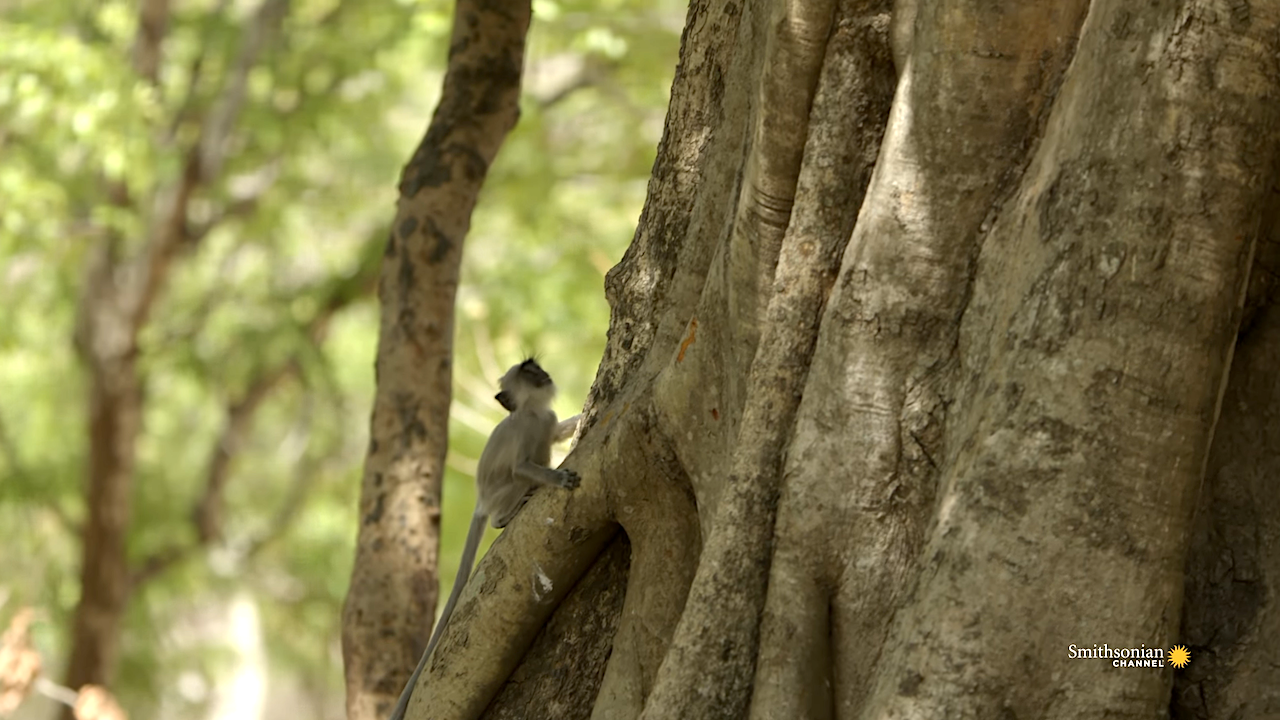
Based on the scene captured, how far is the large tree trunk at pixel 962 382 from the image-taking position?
249 cm

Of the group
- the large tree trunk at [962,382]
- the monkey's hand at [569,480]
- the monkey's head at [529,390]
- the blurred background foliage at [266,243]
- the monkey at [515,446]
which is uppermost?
the blurred background foliage at [266,243]

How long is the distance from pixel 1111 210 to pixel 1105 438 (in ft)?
1.33

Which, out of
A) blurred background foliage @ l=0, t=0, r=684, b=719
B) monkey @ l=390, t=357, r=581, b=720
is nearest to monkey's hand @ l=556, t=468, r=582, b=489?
monkey @ l=390, t=357, r=581, b=720

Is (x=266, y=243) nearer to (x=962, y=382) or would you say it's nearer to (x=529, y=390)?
(x=529, y=390)

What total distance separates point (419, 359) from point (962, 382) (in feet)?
12.1

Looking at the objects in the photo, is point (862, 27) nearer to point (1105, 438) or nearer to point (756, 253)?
point (756, 253)

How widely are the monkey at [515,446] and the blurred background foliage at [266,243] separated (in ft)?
12.7

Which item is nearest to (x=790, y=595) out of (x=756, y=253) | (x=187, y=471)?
(x=756, y=253)

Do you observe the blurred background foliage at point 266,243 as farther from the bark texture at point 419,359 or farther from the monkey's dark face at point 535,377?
the monkey's dark face at point 535,377

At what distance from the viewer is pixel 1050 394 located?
8.23 feet

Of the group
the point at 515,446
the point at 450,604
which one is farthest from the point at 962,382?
the point at 515,446

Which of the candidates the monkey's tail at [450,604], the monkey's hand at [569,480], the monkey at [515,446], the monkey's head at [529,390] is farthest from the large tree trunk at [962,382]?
the monkey's head at [529,390]

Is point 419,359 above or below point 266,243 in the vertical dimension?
below

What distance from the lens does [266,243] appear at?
50.2 ft
